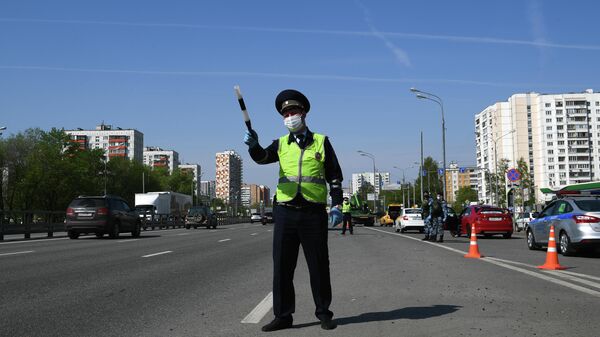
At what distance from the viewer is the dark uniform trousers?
5.62m

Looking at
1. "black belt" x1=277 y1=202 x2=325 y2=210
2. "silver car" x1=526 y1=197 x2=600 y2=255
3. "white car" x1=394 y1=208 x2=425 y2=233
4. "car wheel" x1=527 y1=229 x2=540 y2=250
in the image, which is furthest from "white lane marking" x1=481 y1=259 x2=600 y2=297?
"white car" x1=394 y1=208 x2=425 y2=233

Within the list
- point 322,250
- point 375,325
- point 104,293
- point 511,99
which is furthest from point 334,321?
point 511,99

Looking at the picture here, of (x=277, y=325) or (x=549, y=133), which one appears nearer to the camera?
(x=277, y=325)

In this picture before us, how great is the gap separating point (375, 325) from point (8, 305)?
13.3 ft

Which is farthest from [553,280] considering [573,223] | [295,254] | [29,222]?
[29,222]

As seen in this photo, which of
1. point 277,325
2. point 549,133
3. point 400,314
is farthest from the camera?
point 549,133

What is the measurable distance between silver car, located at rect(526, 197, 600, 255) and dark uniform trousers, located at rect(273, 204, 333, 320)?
10853mm

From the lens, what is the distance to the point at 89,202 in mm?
23891

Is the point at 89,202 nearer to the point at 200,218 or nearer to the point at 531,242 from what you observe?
the point at 531,242

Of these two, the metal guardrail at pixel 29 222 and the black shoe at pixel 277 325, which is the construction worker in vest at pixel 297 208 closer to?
the black shoe at pixel 277 325

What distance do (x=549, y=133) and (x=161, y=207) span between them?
105906 mm

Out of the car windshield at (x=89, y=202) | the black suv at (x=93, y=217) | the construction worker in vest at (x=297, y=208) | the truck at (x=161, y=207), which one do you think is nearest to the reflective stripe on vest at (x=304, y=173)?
the construction worker in vest at (x=297, y=208)

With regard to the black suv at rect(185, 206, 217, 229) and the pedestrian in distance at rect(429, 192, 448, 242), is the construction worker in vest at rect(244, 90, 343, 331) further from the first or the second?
the black suv at rect(185, 206, 217, 229)

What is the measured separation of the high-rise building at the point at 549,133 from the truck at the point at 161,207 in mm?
88739
